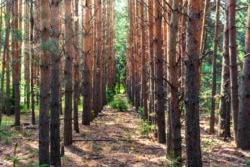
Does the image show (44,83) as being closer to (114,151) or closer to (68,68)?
(68,68)

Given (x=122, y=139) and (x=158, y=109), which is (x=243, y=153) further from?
(x=122, y=139)

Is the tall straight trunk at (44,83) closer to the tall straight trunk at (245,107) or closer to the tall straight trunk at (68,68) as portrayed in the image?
the tall straight trunk at (68,68)

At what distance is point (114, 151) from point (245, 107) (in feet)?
11.7

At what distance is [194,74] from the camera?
206 inches

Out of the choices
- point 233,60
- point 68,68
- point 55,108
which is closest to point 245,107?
point 233,60

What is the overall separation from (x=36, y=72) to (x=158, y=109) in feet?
47.2

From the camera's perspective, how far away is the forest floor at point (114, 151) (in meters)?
8.20

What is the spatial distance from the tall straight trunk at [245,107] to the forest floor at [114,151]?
315mm

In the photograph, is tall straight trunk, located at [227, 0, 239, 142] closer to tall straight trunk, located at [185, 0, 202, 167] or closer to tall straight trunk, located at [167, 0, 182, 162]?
tall straight trunk, located at [167, 0, 182, 162]

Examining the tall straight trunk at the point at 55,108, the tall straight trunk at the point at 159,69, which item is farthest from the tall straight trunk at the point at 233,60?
the tall straight trunk at the point at 55,108

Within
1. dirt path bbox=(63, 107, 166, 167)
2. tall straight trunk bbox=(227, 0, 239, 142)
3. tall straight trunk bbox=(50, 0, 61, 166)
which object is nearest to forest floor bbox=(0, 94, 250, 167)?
dirt path bbox=(63, 107, 166, 167)

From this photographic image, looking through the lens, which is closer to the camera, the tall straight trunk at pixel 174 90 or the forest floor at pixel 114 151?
the tall straight trunk at pixel 174 90

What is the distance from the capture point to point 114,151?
32.5 ft

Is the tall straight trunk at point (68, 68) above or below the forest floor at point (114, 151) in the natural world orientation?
above
